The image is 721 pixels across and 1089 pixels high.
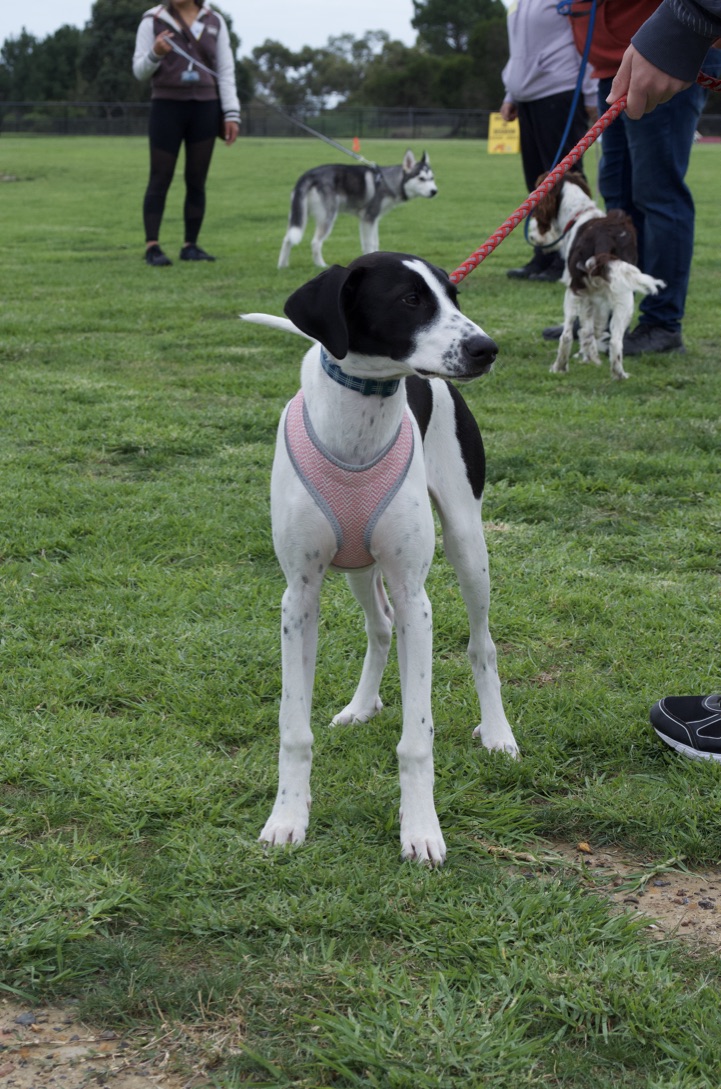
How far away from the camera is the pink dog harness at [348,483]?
261 centimetres

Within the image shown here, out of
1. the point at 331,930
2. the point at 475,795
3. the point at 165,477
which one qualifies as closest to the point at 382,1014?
the point at 331,930

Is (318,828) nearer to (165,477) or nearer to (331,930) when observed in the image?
(331,930)

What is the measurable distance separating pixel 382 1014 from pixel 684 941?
0.68 meters

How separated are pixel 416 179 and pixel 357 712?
41.0 feet

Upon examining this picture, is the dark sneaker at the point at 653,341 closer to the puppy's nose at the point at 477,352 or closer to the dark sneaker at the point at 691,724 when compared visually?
the dark sneaker at the point at 691,724

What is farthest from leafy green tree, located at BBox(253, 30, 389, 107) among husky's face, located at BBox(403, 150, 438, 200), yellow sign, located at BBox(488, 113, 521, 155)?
husky's face, located at BBox(403, 150, 438, 200)

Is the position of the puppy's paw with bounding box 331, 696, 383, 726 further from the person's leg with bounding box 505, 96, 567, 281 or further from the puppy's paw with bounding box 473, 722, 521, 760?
the person's leg with bounding box 505, 96, 567, 281

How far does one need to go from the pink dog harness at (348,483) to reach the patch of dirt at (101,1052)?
109cm

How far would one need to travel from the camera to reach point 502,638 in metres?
3.82

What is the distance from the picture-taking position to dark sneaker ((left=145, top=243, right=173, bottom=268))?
1199 cm

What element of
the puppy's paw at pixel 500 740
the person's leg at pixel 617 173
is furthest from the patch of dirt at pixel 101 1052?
the person's leg at pixel 617 173

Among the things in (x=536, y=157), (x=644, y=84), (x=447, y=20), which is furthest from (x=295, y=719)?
(x=447, y=20)

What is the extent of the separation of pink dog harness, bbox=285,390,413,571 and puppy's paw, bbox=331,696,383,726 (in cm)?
77

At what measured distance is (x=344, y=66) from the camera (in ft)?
351
